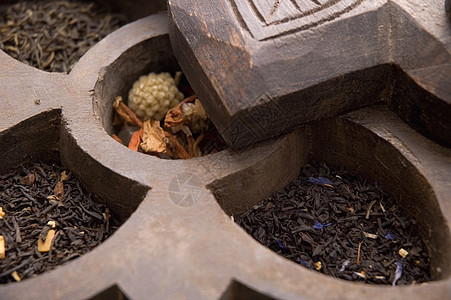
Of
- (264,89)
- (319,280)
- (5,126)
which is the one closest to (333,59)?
(264,89)

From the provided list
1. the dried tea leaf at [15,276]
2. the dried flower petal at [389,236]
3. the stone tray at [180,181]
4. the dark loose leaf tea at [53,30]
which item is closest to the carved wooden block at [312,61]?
the stone tray at [180,181]

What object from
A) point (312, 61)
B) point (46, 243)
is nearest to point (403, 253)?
point (312, 61)

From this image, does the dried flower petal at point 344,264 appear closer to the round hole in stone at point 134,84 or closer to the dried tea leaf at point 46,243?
the round hole in stone at point 134,84

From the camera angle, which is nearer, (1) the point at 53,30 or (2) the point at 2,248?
(2) the point at 2,248

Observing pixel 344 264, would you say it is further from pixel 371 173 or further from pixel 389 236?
pixel 371 173

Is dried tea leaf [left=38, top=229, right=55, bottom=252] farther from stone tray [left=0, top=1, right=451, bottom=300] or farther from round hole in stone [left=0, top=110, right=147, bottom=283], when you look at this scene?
stone tray [left=0, top=1, right=451, bottom=300]

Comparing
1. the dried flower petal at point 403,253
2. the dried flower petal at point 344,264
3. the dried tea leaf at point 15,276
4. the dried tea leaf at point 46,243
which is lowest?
the dried flower petal at point 344,264

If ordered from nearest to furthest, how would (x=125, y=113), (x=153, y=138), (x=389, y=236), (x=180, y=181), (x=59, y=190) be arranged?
(x=180, y=181), (x=389, y=236), (x=59, y=190), (x=153, y=138), (x=125, y=113)
